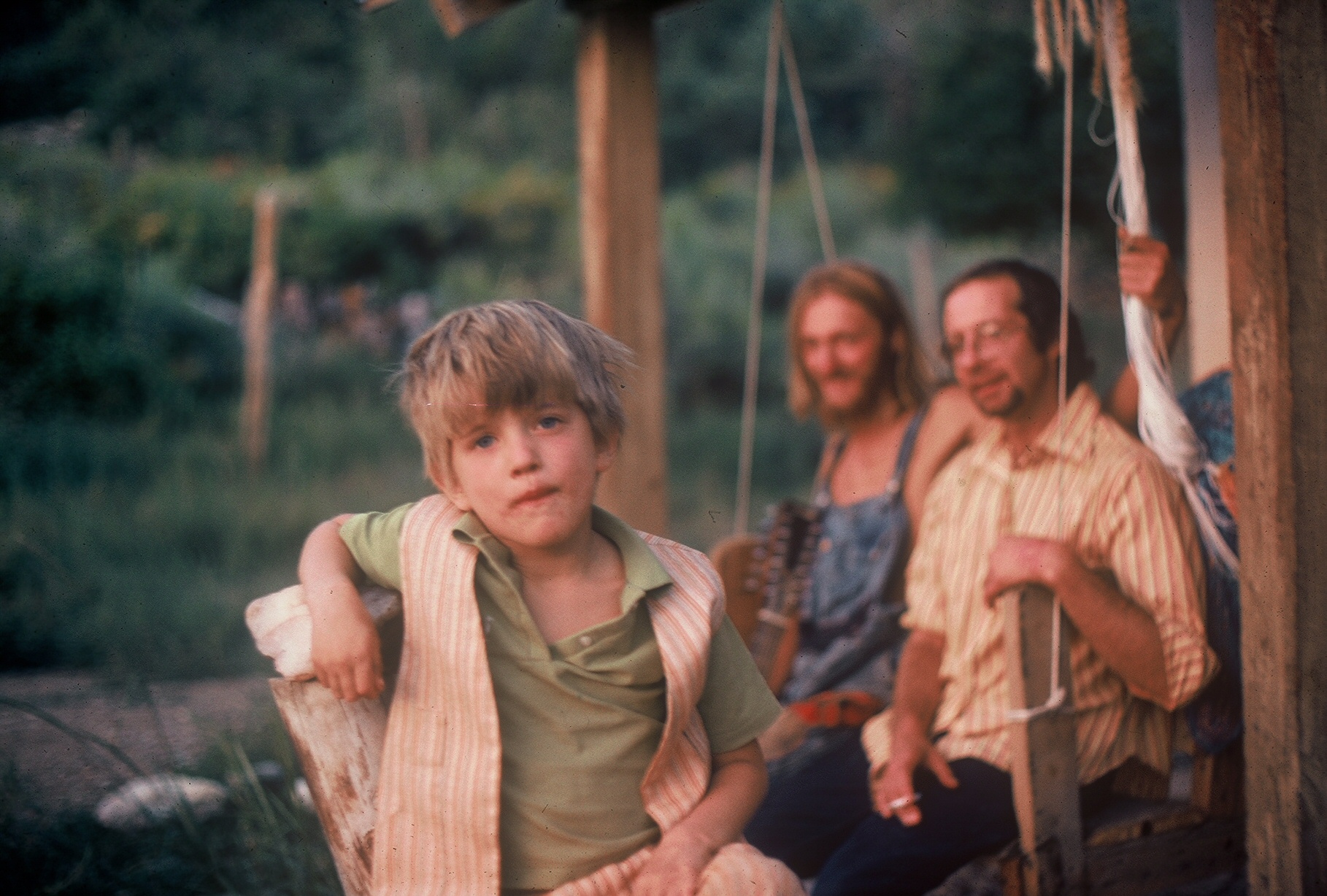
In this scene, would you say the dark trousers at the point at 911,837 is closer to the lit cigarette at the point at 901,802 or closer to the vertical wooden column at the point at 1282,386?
the lit cigarette at the point at 901,802

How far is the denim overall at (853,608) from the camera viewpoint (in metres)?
3.43

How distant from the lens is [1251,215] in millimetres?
2281

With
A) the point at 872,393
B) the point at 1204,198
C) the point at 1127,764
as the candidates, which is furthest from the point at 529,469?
the point at 1204,198

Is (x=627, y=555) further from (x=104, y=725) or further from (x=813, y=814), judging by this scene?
(x=104, y=725)

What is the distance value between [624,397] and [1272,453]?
2.01 m

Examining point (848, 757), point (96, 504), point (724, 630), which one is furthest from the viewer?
point (96, 504)

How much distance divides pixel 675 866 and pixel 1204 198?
2.56 meters

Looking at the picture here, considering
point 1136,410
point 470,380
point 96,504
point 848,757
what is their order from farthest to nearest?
point 96,504, point 848,757, point 1136,410, point 470,380

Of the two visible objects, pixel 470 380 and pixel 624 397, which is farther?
pixel 624 397

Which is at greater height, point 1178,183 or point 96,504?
point 1178,183

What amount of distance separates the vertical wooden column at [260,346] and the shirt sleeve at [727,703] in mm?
7612

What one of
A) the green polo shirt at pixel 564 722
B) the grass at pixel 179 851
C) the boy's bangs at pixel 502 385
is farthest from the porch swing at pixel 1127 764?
the grass at pixel 179 851

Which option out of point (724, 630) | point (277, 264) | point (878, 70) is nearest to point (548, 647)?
point (724, 630)

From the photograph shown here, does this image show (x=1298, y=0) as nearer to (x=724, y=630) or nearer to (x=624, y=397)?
(x=724, y=630)
